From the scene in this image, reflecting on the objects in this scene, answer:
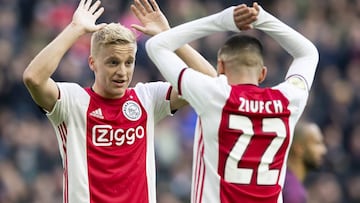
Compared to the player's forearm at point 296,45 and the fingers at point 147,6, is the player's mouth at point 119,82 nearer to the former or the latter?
the fingers at point 147,6

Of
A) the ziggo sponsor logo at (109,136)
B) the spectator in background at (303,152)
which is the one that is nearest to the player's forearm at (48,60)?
the ziggo sponsor logo at (109,136)

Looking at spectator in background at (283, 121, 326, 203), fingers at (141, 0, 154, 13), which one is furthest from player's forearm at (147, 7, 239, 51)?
spectator in background at (283, 121, 326, 203)

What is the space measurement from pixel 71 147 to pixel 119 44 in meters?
0.78

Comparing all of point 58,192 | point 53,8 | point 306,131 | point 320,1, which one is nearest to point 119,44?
point 306,131

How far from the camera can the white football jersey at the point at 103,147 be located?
364 inches

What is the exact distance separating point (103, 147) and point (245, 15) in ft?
4.99

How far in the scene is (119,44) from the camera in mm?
9227

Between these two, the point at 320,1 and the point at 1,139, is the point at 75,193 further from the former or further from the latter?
A: the point at 320,1

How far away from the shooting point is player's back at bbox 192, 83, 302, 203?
27.9ft

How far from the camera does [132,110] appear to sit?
9.45 metres

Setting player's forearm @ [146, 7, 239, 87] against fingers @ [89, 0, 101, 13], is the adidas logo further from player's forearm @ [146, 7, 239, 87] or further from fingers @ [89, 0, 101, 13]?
player's forearm @ [146, 7, 239, 87]

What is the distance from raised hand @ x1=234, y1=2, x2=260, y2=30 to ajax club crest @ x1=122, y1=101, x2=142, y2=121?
4.18ft

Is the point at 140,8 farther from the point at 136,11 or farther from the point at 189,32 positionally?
the point at 189,32

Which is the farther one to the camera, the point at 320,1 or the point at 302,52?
the point at 320,1
